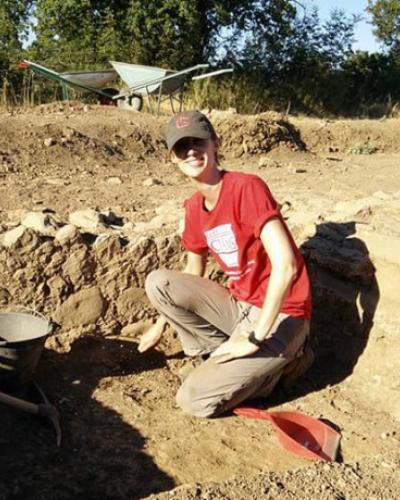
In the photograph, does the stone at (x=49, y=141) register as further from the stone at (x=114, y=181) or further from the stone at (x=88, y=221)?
the stone at (x=88, y=221)

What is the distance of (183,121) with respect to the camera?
10.2 feet

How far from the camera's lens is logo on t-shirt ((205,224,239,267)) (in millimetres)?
3266

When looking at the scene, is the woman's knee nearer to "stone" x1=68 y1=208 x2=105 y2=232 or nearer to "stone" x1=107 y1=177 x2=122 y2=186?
"stone" x1=68 y1=208 x2=105 y2=232

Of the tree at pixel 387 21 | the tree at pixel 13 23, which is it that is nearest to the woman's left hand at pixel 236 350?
the tree at pixel 13 23

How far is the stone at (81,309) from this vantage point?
3.85 meters

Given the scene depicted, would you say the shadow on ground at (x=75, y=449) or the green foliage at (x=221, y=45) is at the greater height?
the green foliage at (x=221, y=45)

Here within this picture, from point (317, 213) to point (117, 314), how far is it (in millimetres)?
1497

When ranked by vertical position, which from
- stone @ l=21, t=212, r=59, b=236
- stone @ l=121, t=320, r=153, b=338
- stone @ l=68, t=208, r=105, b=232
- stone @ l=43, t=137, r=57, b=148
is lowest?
stone @ l=121, t=320, r=153, b=338

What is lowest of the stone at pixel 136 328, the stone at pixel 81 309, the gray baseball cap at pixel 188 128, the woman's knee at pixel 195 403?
the woman's knee at pixel 195 403

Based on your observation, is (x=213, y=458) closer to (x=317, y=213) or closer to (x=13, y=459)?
(x=13, y=459)

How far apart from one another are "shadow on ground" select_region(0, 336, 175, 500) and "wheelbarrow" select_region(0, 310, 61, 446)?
94mm

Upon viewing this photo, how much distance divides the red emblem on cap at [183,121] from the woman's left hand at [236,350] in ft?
3.24

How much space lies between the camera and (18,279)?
373cm

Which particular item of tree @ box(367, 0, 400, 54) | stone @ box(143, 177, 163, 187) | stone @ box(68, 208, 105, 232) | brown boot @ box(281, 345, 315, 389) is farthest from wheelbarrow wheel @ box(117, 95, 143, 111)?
tree @ box(367, 0, 400, 54)
